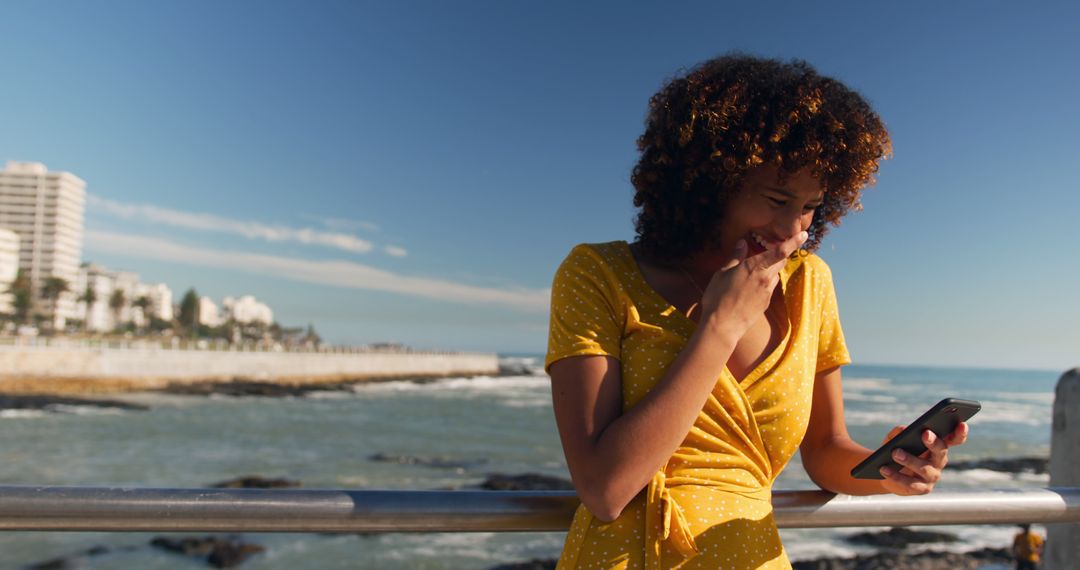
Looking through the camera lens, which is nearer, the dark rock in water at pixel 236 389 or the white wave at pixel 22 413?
the white wave at pixel 22 413

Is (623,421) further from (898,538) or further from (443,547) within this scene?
(898,538)

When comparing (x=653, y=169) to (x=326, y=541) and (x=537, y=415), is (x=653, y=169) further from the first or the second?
(x=537, y=415)

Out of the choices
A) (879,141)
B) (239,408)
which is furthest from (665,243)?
(239,408)

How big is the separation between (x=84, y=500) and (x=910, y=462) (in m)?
1.41

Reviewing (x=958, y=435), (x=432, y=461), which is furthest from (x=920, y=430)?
(x=432, y=461)

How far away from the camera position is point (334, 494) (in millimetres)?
1270

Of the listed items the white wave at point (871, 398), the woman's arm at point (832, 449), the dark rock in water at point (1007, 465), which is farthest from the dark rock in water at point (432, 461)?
the white wave at point (871, 398)

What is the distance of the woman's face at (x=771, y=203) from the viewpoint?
122cm

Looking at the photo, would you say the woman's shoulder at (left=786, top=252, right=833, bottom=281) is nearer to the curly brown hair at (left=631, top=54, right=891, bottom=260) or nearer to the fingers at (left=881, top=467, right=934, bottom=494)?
the curly brown hair at (left=631, top=54, right=891, bottom=260)

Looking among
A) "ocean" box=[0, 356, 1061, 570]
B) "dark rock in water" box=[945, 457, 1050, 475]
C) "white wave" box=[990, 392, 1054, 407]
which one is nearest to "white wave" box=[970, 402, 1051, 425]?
"ocean" box=[0, 356, 1061, 570]

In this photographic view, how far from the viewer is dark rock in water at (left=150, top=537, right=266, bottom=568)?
30.6 ft

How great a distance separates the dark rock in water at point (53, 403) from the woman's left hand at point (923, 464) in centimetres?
3421

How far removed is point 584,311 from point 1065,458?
1.84m

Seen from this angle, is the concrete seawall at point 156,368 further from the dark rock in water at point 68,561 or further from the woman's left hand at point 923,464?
the woman's left hand at point 923,464
